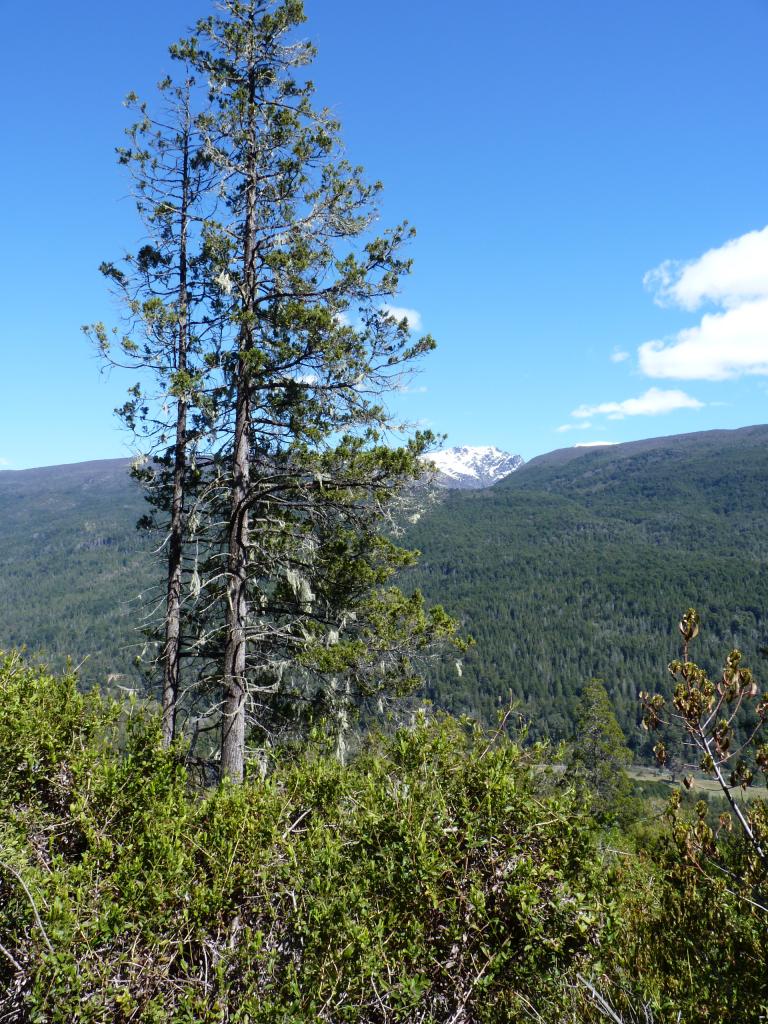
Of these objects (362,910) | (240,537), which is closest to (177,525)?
(240,537)

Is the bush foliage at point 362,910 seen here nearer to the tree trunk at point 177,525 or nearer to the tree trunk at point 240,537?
the tree trunk at point 240,537

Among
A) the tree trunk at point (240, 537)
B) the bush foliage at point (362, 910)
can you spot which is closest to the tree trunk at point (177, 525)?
the tree trunk at point (240, 537)

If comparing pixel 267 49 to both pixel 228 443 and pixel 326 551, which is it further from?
pixel 326 551

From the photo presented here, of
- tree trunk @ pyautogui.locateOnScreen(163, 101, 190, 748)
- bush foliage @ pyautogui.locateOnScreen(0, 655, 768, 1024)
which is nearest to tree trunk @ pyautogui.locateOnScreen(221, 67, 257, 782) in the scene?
tree trunk @ pyautogui.locateOnScreen(163, 101, 190, 748)

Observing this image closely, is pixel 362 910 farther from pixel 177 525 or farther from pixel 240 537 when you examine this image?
pixel 177 525

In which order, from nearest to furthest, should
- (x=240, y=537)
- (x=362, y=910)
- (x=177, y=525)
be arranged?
(x=362, y=910) → (x=240, y=537) → (x=177, y=525)

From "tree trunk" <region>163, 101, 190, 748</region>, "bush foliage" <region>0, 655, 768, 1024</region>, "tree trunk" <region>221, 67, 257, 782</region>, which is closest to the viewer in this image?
"bush foliage" <region>0, 655, 768, 1024</region>

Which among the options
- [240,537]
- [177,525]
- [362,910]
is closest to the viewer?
[362,910]

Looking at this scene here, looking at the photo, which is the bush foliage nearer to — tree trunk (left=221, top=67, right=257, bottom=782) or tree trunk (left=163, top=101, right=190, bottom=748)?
tree trunk (left=221, top=67, right=257, bottom=782)

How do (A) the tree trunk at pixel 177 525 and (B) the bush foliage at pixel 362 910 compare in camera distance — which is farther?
(A) the tree trunk at pixel 177 525

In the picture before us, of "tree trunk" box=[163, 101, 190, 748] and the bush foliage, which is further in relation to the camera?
"tree trunk" box=[163, 101, 190, 748]

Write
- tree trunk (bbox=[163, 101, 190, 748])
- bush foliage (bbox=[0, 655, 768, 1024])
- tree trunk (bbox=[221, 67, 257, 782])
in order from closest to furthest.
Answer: bush foliage (bbox=[0, 655, 768, 1024]), tree trunk (bbox=[221, 67, 257, 782]), tree trunk (bbox=[163, 101, 190, 748])

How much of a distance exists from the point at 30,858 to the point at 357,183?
9128 millimetres

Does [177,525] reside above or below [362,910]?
above
